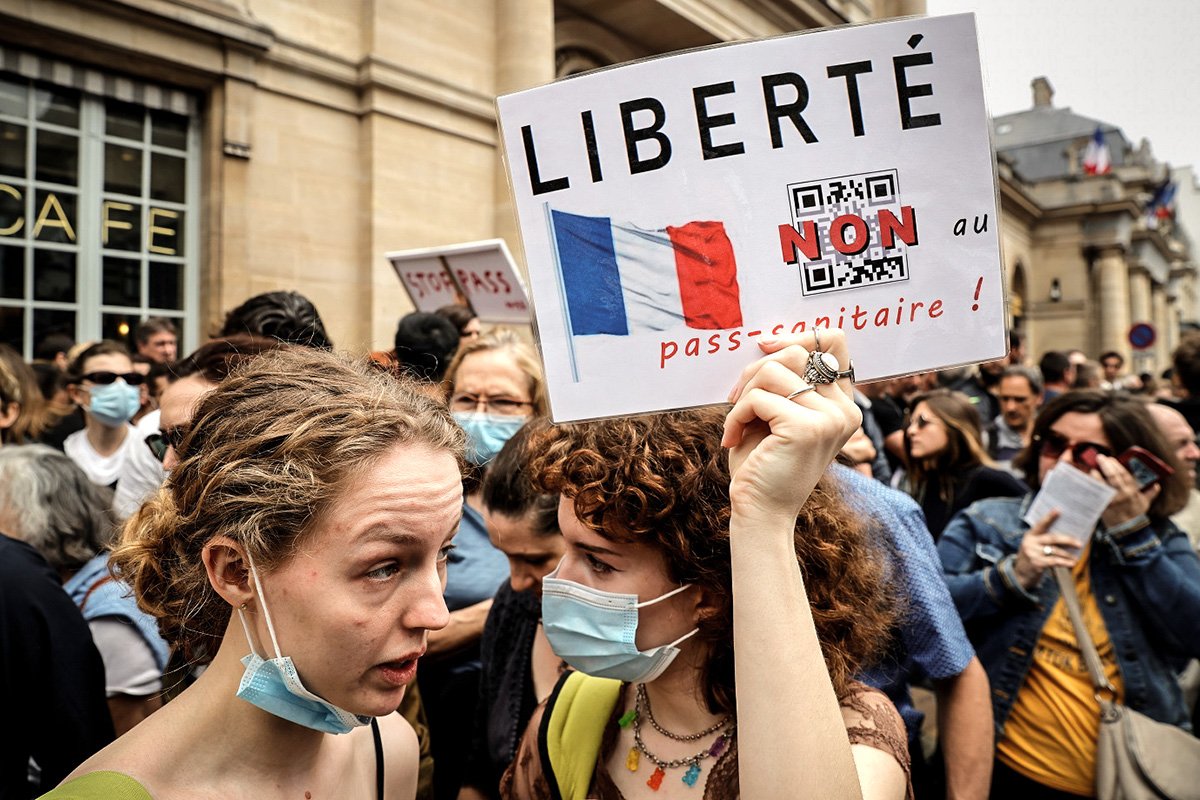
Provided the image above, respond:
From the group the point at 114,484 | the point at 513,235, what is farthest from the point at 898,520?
the point at 513,235

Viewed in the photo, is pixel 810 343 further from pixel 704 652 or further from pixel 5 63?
pixel 5 63

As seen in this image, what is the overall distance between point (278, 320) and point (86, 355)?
2.43 meters

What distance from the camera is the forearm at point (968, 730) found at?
2.26m

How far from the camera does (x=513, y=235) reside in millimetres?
10211

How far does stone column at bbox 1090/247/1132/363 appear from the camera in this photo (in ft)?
115

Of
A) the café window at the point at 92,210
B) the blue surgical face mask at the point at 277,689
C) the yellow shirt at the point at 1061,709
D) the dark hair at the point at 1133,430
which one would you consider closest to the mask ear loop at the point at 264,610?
the blue surgical face mask at the point at 277,689

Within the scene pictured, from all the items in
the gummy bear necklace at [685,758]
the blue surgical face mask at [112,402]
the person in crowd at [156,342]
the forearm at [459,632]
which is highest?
the person in crowd at [156,342]

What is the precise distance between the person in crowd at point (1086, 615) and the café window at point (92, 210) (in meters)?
7.47

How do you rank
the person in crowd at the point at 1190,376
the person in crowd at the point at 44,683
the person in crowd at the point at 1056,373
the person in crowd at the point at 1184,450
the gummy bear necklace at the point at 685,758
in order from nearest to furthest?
the gummy bear necklace at the point at 685,758, the person in crowd at the point at 44,683, the person in crowd at the point at 1184,450, the person in crowd at the point at 1190,376, the person in crowd at the point at 1056,373

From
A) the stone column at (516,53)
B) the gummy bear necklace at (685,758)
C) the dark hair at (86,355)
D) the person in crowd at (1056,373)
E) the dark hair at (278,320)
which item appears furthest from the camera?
the stone column at (516,53)

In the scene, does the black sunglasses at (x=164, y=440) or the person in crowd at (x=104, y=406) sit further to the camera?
the person in crowd at (x=104, y=406)

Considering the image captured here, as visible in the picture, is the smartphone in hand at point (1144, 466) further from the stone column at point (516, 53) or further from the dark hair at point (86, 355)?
the stone column at point (516, 53)

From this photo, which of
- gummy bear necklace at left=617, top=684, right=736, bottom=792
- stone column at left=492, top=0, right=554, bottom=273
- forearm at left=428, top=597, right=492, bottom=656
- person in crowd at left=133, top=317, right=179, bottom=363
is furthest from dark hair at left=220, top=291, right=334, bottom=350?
stone column at left=492, top=0, right=554, bottom=273

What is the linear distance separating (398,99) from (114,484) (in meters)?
5.77
